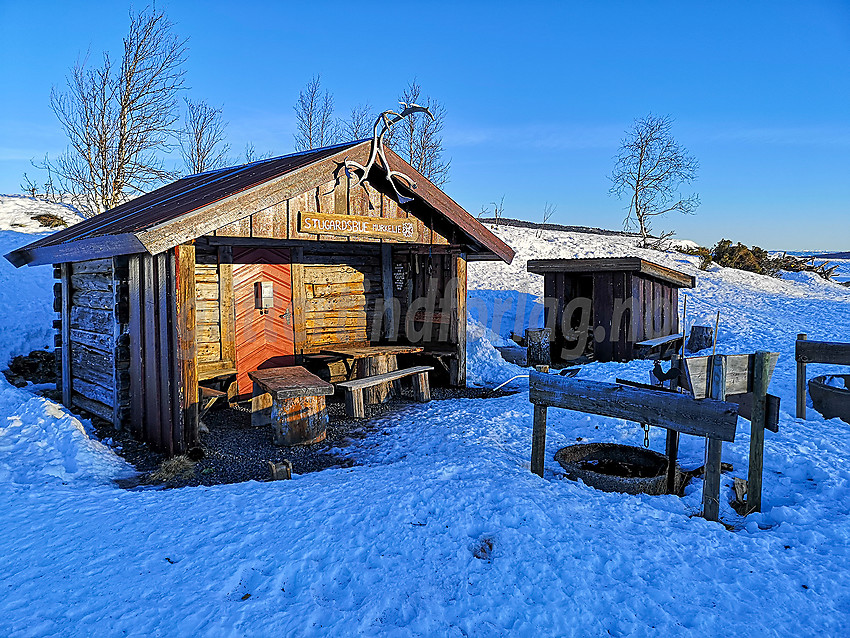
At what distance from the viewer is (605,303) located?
13305 mm

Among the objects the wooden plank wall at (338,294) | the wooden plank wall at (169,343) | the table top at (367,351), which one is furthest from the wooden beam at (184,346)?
the wooden plank wall at (338,294)

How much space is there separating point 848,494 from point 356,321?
8061 millimetres

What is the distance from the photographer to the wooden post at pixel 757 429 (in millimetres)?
4770

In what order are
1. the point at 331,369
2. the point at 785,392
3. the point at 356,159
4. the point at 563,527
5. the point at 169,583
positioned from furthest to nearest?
the point at 331,369 < the point at 785,392 < the point at 356,159 < the point at 563,527 < the point at 169,583

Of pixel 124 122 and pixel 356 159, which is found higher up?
pixel 124 122

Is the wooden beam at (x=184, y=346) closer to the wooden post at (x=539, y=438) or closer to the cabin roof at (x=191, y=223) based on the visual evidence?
the cabin roof at (x=191, y=223)

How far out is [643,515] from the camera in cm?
445

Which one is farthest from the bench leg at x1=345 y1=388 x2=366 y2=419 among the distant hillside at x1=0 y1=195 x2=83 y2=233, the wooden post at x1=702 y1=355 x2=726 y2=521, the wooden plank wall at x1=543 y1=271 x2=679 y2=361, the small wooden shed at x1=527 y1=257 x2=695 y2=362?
the distant hillside at x1=0 y1=195 x2=83 y2=233

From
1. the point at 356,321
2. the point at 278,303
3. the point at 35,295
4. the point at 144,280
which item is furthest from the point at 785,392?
the point at 35,295

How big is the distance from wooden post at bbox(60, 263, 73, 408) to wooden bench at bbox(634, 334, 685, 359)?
11.5 m

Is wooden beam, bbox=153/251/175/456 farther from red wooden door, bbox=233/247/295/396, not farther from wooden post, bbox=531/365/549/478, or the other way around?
wooden post, bbox=531/365/549/478

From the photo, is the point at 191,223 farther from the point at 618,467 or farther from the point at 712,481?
the point at 712,481

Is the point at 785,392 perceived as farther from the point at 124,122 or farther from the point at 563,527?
the point at 124,122

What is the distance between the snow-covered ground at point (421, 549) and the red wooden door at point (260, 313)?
293 cm
